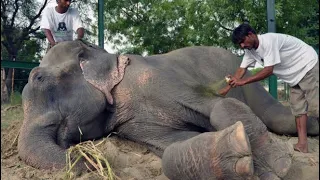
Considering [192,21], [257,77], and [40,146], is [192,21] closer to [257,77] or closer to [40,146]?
[257,77]

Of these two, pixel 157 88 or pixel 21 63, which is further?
pixel 21 63

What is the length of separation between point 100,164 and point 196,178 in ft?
1.81

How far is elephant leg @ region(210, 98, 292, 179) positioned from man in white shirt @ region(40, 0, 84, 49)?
2.45 m

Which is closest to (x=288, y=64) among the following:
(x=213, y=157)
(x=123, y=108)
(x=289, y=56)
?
(x=289, y=56)

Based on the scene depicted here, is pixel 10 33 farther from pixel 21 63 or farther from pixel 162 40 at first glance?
pixel 162 40

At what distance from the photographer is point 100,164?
8.66 feet

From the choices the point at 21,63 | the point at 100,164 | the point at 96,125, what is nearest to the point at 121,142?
the point at 96,125

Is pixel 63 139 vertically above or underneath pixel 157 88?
underneath

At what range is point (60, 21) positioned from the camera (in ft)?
16.7

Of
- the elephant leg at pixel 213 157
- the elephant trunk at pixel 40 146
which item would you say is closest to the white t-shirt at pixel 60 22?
the elephant trunk at pixel 40 146

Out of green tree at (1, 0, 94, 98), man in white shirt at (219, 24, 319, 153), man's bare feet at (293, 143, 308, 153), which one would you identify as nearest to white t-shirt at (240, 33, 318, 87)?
man in white shirt at (219, 24, 319, 153)

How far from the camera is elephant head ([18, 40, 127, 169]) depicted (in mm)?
3029

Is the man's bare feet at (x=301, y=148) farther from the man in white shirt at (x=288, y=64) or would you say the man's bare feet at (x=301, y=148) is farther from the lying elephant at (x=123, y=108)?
the lying elephant at (x=123, y=108)

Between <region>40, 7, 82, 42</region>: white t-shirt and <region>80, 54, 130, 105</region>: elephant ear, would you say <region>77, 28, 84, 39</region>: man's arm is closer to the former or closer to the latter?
<region>40, 7, 82, 42</region>: white t-shirt
